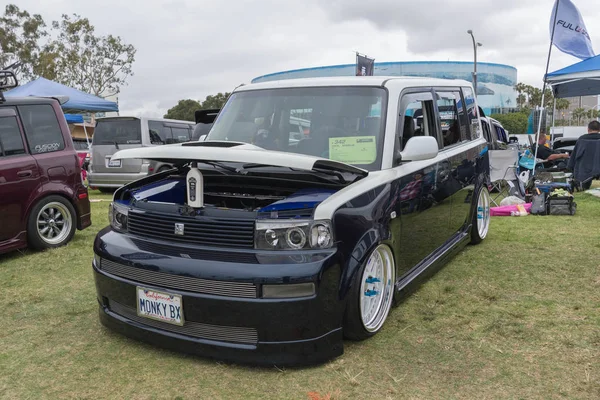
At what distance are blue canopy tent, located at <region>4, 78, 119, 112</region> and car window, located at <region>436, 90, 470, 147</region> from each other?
12370mm

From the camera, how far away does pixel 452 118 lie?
473 cm

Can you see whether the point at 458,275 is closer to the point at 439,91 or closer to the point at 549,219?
the point at 439,91

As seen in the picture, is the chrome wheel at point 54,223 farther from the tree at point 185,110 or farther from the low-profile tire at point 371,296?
the tree at point 185,110

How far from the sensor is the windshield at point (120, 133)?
37.1ft

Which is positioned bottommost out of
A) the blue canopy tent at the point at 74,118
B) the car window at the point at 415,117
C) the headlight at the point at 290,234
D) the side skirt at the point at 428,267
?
the side skirt at the point at 428,267

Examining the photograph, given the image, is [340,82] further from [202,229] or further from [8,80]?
[8,80]

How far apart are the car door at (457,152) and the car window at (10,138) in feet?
14.4

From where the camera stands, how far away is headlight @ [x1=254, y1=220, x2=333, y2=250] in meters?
2.67


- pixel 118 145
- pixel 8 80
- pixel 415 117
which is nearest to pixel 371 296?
pixel 415 117

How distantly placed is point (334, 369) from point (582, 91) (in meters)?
12.4

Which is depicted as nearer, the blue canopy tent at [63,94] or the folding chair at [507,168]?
the folding chair at [507,168]

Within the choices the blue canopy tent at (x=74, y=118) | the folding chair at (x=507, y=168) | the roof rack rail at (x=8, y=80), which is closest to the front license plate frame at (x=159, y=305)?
the roof rack rail at (x=8, y=80)

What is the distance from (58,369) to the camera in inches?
112

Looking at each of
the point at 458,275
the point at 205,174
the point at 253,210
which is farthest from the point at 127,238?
the point at 458,275
